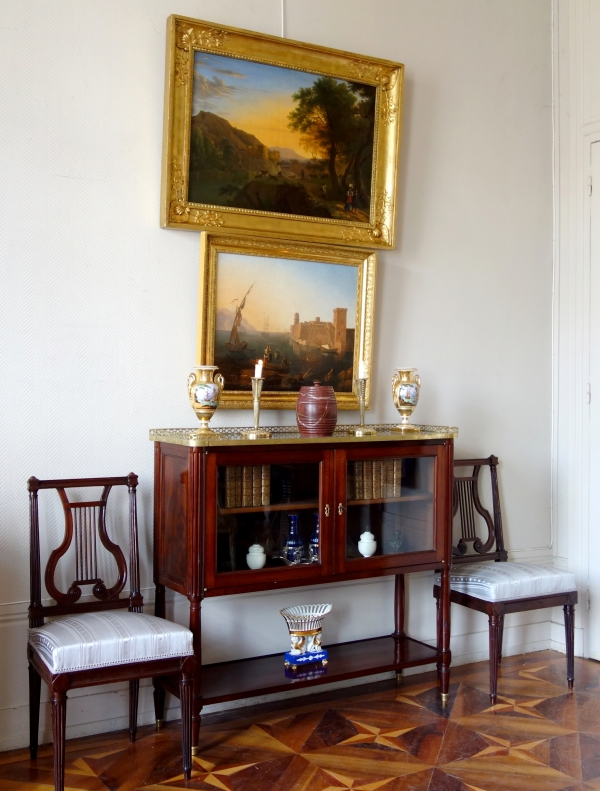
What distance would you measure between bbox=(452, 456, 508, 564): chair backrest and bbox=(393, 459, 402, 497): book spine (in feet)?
2.34

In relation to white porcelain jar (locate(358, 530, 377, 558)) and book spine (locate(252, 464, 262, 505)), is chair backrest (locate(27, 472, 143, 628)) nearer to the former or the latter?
book spine (locate(252, 464, 262, 505))

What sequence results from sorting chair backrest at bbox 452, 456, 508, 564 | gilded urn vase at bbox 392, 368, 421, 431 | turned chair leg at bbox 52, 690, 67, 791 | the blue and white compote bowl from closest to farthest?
turned chair leg at bbox 52, 690, 67, 791, the blue and white compote bowl, gilded urn vase at bbox 392, 368, 421, 431, chair backrest at bbox 452, 456, 508, 564

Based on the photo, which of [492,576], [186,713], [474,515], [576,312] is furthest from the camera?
[576,312]

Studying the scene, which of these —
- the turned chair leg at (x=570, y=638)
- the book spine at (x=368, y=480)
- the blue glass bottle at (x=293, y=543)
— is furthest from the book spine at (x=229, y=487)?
the turned chair leg at (x=570, y=638)

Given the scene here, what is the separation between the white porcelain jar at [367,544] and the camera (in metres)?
3.53

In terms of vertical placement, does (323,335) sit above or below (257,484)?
above

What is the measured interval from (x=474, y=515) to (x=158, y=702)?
199 centimetres

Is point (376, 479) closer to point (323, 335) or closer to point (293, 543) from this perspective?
point (293, 543)

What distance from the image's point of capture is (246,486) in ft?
10.7

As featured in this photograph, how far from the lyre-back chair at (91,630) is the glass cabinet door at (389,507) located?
892 millimetres

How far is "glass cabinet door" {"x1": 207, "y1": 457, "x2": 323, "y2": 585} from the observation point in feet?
10.5

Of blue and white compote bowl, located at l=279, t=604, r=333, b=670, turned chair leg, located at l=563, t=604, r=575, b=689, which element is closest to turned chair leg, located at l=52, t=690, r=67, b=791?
blue and white compote bowl, located at l=279, t=604, r=333, b=670

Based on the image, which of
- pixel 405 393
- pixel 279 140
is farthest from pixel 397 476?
pixel 279 140

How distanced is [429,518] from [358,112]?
2024mm
